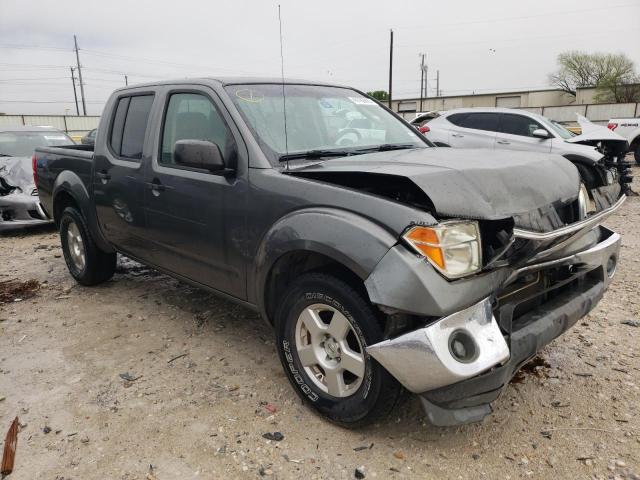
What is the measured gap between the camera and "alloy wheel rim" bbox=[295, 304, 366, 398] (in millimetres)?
2309

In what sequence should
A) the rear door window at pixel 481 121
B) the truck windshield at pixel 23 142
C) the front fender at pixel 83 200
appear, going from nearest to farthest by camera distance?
the front fender at pixel 83 200
the truck windshield at pixel 23 142
the rear door window at pixel 481 121

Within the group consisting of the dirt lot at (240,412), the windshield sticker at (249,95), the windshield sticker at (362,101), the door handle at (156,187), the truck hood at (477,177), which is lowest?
the dirt lot at (240,412)

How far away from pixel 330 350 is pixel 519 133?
809 cm

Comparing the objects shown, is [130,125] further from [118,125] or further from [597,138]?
[597,138]

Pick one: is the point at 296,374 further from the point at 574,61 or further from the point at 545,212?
the point at 574,61

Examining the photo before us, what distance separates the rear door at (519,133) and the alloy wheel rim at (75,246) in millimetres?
7076

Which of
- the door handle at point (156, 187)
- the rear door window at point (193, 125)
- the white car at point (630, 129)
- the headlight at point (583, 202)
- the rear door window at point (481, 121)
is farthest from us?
the white car at point (630, 129)

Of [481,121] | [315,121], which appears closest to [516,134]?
[481,121]

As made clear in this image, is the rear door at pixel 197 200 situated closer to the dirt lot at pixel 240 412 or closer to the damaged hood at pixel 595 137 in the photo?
the dirt lot at pixel 240 412

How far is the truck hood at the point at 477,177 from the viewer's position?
2.02 m

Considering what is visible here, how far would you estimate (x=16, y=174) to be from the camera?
7.38 m

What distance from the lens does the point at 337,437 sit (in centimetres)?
243

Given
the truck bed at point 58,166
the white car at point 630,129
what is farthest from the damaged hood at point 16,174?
the white car at point 630,129

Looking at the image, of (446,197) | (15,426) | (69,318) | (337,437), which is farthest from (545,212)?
(69,318)
